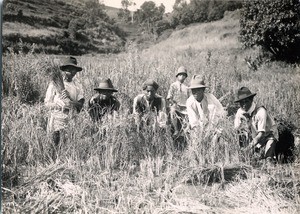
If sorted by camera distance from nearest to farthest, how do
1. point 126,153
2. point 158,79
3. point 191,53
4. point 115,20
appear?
point 126,153, point 158,79, point 191,53, point 115,20

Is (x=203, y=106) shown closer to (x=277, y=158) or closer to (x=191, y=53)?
(x=277, y=158)

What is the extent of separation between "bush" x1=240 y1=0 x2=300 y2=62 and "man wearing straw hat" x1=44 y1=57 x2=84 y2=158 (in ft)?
18.3

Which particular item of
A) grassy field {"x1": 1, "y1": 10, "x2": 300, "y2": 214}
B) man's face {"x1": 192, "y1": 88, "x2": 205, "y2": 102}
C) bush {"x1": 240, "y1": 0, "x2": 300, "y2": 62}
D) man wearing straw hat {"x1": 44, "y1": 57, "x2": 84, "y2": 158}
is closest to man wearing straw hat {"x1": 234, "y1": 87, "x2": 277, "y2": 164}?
grassy field {"x1": 1, "y1": 10, "x2": 300, "y2": 214}

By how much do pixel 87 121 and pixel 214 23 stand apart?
38.3 ft

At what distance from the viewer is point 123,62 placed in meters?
6.97

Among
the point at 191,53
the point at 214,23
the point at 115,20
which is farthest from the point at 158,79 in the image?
the point at 214,23

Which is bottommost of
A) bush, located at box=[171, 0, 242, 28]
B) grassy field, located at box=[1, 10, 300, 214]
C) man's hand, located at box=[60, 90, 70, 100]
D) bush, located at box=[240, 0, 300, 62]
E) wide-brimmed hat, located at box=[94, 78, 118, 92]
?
grassy field, located at box=[1, 10, 300, 214]

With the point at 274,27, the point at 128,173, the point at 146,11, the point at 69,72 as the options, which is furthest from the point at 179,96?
the point at 274,27

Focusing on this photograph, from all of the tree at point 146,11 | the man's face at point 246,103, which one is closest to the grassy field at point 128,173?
the man's face at point 246,103

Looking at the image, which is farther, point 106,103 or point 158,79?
point 158,79

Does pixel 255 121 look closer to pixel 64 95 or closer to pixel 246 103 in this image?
pixel 246 103

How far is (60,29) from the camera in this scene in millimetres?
10391

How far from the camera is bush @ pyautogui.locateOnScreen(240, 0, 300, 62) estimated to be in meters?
8.01

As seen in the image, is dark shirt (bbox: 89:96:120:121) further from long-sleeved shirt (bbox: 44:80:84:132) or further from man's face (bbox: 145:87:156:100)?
man's face (bbox: 145:87:156:100)
